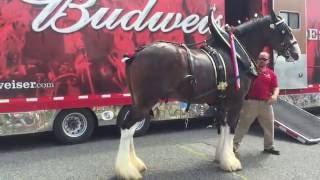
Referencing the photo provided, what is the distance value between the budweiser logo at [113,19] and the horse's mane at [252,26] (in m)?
2.69

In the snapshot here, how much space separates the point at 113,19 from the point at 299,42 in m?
4.61

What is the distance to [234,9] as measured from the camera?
12.1 metres

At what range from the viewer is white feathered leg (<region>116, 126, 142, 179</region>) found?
671 centimetres

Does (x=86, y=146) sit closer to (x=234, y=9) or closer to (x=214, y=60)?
(x=214, y=60)

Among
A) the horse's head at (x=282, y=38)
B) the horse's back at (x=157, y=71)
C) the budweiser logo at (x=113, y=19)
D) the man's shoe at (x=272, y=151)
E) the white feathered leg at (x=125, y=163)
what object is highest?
the budweiser logo at (x=113, y=19)

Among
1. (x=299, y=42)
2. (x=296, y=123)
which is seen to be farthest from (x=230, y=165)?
(x=299, y=42)

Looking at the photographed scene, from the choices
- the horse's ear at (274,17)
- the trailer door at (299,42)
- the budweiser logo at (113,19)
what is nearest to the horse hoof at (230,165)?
the horse's ear at (274,17)

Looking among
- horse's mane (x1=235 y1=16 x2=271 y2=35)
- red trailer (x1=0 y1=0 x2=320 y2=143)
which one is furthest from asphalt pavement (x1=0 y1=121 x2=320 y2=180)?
horse's mane (x1=235 y1=16 x2=271 y2=35)

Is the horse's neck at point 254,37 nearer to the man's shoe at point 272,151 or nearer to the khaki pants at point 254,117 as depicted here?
the khaki pants at point 254,117

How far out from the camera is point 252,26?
8.05 meters

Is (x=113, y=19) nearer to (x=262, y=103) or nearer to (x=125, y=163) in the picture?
(x=262, y=103)

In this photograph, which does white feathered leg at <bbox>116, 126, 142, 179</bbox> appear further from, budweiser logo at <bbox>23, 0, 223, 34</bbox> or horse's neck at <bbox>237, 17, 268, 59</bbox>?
budweiser logo at <bbox>23, 0, 223, 34</bbox>

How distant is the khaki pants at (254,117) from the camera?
8.53 metres

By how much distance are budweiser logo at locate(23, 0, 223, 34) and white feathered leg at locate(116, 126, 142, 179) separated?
3388 mm
